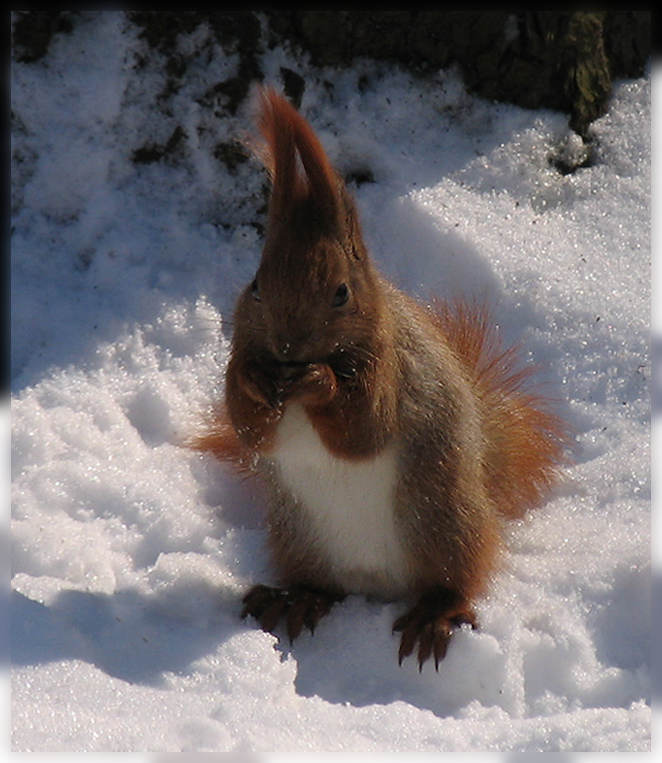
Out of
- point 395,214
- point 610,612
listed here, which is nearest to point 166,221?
point 395,214

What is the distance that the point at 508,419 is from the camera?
110 inches

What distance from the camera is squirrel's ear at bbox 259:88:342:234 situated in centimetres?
215

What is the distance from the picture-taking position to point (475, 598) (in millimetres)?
2473

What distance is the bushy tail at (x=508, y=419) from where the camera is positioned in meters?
2.72

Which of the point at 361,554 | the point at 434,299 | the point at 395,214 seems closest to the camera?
the point at 361,554

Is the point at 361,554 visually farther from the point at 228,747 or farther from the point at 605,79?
the point at 605,79

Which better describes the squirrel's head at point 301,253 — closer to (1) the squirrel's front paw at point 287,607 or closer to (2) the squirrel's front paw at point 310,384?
(2) the squirrel's front paw at point 310,384

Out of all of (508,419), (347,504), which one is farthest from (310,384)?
(508,419)

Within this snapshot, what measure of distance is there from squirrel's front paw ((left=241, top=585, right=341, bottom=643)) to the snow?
36 mm

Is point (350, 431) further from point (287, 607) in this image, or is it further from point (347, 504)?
point (287, 607)

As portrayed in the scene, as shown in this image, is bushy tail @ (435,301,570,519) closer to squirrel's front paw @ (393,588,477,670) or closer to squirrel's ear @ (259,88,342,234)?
squirrel's front paw @ (393,588,477,670)

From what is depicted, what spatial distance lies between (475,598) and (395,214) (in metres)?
1.32

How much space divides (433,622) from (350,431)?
47cm

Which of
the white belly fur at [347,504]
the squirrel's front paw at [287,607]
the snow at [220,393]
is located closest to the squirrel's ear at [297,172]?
the white belly fur at [347,504]
